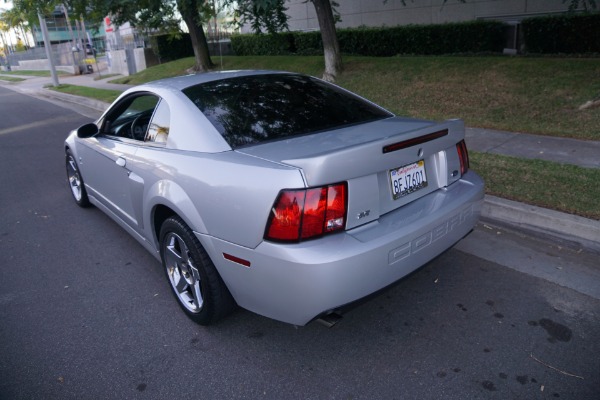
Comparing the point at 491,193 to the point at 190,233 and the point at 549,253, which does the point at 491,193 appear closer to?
the point at 549,253

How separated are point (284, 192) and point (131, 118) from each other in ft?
9.61

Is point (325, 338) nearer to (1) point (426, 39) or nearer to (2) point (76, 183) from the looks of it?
(2) point (76, 183)

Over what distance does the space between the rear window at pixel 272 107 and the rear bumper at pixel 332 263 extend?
30.9 inches

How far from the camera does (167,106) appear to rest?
10.9 ft

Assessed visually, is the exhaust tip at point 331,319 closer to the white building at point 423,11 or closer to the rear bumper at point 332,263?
the rear bumper at point 332,263

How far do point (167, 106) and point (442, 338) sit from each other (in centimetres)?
240

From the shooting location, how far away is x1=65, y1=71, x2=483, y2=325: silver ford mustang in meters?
2.37

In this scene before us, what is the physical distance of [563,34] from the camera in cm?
1145

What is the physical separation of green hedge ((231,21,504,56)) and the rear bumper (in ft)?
39.1

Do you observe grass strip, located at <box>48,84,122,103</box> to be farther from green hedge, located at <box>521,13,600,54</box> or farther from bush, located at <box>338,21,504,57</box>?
green hedge, located at <box>521,13,600,54</box>

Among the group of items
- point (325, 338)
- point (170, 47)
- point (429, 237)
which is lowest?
point (325, 338)

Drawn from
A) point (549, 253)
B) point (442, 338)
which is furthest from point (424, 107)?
point (442, 338)

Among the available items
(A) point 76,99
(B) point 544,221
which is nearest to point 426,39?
(B) point 544,221

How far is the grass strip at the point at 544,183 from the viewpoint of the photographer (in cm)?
430
